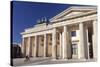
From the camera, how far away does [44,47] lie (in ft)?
14.2

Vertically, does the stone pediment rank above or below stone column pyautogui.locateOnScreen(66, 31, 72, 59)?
above

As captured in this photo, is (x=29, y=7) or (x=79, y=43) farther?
(x=79, y=43)

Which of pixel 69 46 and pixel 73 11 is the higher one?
pixel 73 11

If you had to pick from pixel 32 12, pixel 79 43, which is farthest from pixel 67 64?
pixel 32 12

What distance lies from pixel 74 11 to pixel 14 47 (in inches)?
52.5

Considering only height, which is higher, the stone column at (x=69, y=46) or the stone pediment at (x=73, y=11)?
the stone pediment at (x=73, y=11)

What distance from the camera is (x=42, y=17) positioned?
4320 mm
